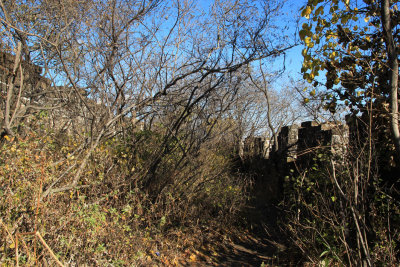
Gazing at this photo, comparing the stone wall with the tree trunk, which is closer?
the tree trunk

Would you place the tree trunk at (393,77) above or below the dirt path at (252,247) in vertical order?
above

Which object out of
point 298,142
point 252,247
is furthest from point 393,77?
point 252,247

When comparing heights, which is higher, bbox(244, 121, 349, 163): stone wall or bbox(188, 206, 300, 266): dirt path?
bbox(244, 121, 349, 163): stone wall

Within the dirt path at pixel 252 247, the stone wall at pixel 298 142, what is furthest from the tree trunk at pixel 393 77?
the dirt path at pixel 252 247

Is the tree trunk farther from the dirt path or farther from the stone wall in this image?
the dirt path

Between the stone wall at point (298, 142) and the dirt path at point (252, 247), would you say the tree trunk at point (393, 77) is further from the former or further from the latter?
the dirt path at point (252, 247)

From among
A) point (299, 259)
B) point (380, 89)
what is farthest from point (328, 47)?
point (299, 259)

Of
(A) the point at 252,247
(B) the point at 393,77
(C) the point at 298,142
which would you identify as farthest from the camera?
(C) the point at 298,142

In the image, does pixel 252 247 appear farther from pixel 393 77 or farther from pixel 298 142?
pixel 393 77

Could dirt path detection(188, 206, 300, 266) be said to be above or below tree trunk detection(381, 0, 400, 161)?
below

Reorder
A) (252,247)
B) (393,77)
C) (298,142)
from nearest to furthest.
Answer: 1. (393,77)
2. (252,247)
3. (298,142)

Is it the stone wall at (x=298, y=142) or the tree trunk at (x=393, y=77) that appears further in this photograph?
the stone wall at (x=298, y=142)

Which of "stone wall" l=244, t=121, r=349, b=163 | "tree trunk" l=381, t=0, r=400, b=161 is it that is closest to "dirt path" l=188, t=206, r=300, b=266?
"stone wall" l=244, t=121, r=349, b=163

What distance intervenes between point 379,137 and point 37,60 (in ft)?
20.0
